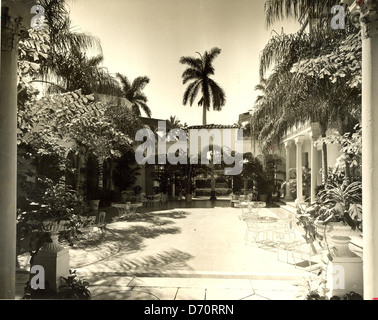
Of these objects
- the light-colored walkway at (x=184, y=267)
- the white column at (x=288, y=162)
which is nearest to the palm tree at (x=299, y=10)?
the light-colored walkway at (x=184, y=267)

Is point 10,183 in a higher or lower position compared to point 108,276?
higher

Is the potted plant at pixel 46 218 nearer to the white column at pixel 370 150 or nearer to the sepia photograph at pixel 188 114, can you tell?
the sepia photograph at pixel 188 114

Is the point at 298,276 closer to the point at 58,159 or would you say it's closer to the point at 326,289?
the point at 326,289

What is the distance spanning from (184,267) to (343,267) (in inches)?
113

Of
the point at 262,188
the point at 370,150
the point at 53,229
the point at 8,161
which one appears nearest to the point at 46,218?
the point at 53,229

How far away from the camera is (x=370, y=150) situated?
260 cm

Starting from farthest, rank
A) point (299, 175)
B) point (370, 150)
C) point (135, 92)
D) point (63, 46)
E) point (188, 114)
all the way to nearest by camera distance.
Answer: point (135, 92)
point (299, 175)
point (188, 114)
point (63, 46)
point (370, 150)

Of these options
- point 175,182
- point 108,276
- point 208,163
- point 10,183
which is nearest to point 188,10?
point 10,183

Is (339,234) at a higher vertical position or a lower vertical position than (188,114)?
lower

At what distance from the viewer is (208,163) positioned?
17.0 metres

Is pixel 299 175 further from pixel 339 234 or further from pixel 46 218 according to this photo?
pixel 46 218

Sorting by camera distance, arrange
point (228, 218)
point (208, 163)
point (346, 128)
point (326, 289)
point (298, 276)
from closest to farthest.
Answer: point (326, 289) < point (298, 276) < point (346, 128) < point (228, 218) < point (208, 163)

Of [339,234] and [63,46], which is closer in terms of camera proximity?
[339,234]
